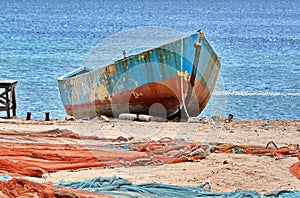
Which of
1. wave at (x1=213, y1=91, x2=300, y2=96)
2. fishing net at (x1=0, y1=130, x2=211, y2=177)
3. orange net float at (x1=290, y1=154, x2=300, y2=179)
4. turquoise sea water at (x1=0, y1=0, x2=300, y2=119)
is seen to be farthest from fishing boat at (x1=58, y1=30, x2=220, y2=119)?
wave at (x1=213, y1=91, x2=300, y2=96)

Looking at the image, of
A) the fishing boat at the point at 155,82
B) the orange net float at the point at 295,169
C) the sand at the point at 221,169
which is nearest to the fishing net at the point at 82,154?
the sand at the point at 221,169

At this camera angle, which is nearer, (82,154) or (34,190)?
(34,190)

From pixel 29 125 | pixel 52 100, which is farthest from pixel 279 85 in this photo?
pixel 29 125

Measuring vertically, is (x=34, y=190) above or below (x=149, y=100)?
below

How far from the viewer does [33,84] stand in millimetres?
26703

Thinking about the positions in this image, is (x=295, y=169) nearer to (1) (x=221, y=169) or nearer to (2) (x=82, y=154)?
(1) (x=221, y=169)

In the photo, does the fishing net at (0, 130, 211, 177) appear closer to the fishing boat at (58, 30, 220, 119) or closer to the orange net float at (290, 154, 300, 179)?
the orange net float at (290, 154, 300, 179)

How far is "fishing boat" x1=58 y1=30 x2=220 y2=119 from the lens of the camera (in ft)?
52.1

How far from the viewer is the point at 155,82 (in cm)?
1612

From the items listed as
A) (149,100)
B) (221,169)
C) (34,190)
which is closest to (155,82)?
(149,100)

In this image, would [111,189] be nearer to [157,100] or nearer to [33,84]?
[157,100]

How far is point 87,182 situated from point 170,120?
7829 mm

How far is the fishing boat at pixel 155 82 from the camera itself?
15891mm

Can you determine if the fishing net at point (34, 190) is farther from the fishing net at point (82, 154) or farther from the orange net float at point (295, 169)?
the orange net float at point (295, 169)
